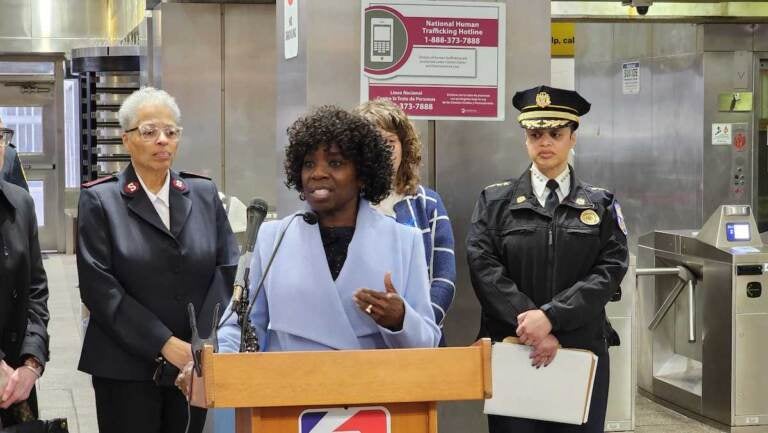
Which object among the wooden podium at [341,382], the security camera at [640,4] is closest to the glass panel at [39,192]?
the security camera at [640,4]

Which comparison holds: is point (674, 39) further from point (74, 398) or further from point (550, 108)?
point (550, 108)

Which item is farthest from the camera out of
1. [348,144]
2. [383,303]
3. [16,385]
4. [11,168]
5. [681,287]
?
[11,168]

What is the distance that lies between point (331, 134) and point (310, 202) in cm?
15

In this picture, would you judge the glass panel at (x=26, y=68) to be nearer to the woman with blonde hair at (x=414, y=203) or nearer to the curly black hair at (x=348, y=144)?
the woman with blonde hair at (x=414, y=203)

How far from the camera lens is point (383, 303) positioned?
2.36 m

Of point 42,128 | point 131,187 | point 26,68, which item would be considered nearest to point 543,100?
point 131,187

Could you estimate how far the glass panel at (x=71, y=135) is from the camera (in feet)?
49.6

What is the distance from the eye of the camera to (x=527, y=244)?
375 cm

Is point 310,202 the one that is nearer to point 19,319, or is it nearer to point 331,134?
point 331,134

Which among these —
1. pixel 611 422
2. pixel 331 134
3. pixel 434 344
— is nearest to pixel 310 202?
pixel 331 134

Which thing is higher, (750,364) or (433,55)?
(433,55)

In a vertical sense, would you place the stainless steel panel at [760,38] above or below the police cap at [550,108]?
above

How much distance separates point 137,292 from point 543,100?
1.44 metres

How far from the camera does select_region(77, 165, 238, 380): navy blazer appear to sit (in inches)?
135
